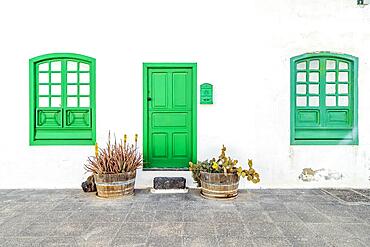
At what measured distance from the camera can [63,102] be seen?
213 inches

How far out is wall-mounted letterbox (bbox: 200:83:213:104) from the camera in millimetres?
5250

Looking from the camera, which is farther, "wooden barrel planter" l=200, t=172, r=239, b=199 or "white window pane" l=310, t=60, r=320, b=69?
"white window pane" l=310, t=60, r=320, b=69

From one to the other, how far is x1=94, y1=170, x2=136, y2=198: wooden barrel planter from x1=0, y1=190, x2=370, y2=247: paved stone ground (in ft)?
0.44

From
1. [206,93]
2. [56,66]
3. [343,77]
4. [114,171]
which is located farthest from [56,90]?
[343,77]

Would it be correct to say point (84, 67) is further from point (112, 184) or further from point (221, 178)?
point (221, 178)

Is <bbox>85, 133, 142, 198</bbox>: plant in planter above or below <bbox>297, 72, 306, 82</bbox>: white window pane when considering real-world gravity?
below

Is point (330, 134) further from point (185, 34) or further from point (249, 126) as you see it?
point (185, 34)

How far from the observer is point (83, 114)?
543cm

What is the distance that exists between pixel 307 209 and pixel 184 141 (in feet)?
7.77

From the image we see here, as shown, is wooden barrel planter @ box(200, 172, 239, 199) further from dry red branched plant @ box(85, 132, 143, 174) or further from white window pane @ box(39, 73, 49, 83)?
white window pane @ box(39, 73, 49, 83)

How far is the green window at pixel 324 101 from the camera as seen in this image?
5379mm

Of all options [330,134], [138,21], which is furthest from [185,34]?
[330,134]

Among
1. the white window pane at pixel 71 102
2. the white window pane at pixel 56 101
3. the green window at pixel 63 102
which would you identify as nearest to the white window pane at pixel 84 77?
the green window at pixel 63 102

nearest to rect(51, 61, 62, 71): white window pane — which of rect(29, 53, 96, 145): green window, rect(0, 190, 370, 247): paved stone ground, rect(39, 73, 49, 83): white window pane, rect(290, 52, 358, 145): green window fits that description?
rect(29, 53, 96, 145): green window
